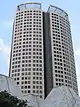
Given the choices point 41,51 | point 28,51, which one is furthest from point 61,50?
point 28,51

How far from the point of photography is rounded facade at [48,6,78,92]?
89.4m

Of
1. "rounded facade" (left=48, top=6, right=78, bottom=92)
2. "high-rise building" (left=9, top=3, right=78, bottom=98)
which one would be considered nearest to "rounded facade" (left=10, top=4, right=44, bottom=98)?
"high-rise building" (left=9, top=3, right=78, bottom=98)

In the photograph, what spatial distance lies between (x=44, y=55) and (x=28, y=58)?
7.04 meters

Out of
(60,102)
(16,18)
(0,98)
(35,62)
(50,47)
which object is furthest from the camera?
(16,18)

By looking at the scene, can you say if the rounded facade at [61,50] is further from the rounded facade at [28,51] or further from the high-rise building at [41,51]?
the rounded facade at [28,51]

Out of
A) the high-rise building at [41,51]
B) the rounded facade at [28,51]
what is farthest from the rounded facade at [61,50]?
the rounded facade at [28,51]

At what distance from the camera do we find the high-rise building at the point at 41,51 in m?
86.4

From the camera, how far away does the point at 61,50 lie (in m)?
94.8

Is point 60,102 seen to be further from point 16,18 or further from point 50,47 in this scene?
point 16,18

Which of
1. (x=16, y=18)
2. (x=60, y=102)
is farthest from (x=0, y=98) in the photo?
(x=16, y=18)

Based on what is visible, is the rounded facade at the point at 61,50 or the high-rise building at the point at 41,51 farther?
the rounded facade at the point at 61,50

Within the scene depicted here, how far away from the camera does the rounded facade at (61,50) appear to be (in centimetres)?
8938

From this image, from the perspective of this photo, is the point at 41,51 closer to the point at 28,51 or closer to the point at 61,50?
the point at 28,51

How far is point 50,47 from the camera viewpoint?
312ft
